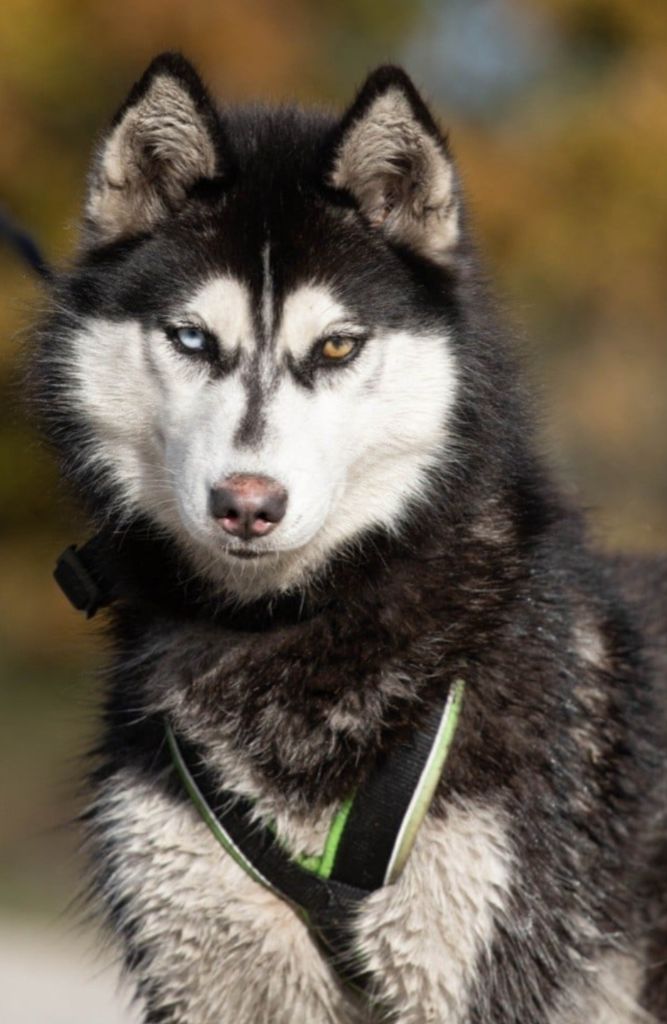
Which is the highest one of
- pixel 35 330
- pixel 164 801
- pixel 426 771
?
pixel 35 330

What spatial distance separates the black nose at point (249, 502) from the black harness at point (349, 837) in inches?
23.9

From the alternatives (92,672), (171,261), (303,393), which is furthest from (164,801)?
(171,261)

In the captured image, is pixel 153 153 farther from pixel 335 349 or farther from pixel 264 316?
pixel 335 349

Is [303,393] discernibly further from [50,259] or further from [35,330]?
[50,259]

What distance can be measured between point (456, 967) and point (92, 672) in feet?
3.83

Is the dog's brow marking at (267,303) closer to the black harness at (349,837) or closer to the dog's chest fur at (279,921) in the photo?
the black harness at (349,837)

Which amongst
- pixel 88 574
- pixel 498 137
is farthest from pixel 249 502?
pixel 498 137

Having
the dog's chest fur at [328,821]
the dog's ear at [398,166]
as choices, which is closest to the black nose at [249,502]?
the dog's chest fur at [328,821]

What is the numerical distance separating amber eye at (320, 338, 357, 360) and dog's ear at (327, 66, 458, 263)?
30 cm

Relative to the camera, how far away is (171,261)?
11.2 ft

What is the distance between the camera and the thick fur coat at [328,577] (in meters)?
3.33

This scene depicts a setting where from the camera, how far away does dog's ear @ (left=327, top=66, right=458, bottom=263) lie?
3.31 m

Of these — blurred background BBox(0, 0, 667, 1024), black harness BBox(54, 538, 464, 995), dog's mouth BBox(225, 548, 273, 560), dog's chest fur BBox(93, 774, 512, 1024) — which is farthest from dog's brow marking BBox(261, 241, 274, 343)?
blurred background BBox(0, 0, 667, 1024)

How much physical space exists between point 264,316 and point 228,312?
0.24 feet
